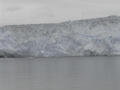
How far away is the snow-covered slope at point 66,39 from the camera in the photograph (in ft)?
267

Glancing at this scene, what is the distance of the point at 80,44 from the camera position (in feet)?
266

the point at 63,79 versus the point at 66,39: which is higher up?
the point at 63,79

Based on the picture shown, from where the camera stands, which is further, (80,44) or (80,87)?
(80,44)

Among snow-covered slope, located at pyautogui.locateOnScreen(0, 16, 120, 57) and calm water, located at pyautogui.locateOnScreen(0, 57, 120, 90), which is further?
snow-covered slope, located at pyautogui.locateOnScreen(0, 16, 120, 57)

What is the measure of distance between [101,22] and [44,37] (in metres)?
17.8

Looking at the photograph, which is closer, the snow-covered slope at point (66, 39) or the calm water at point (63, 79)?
the calm water at point (63, 79)

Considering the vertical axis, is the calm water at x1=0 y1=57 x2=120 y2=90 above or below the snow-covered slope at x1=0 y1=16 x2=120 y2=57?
above

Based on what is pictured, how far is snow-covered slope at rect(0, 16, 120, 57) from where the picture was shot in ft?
267

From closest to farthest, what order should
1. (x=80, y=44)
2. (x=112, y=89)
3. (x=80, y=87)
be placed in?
(x=112, y=89), (x=80, y=87), (x=80, y=44)

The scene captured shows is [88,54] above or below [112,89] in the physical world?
below

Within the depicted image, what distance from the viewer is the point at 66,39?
277 feet

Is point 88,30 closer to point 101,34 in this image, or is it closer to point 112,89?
point 101,34

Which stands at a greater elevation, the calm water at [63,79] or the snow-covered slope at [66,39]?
the calm water at [63,79]

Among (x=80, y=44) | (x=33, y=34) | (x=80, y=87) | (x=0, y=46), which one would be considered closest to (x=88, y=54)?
(x=80, y=44)
